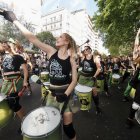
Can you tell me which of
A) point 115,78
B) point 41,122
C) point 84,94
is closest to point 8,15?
point 41,122

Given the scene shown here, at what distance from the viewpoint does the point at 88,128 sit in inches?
210

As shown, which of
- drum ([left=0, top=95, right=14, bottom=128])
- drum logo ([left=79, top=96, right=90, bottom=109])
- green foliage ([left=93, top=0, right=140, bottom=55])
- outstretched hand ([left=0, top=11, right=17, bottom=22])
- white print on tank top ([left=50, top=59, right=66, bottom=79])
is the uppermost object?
green foliage ([left=93, top=0, right=140, bottom=55])

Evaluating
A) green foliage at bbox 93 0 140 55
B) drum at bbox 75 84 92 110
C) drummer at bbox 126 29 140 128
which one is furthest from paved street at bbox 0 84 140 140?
green foliage at bbox 93 0 140 55

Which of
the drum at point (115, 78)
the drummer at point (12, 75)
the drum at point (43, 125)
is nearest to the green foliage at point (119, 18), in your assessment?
the drum at point (115, 78)

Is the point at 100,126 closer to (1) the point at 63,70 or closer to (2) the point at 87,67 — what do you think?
(2) the point at 87,67

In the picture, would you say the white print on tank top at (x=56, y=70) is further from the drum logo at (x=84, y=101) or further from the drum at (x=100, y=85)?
the drum at (x=100, y=85)

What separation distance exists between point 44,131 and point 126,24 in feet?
45.5

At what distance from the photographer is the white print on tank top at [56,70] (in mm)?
3658

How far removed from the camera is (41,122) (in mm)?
3197

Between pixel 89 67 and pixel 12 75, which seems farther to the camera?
pixel 89 67

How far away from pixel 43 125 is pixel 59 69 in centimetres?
88

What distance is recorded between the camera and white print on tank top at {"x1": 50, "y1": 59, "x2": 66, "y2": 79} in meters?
3.66

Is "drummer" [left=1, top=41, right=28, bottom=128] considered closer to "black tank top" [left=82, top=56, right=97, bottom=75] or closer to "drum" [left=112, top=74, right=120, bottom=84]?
"black tank top" [left=82, top=56, right=97, bottom=75]

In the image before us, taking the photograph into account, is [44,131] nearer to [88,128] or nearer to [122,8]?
[88,128]
